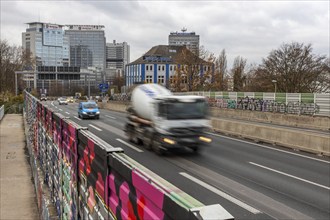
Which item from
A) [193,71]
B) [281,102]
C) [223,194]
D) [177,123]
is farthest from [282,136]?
[193,71]

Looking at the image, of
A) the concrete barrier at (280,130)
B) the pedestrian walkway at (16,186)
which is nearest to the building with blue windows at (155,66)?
the concrete barrier at (280,130)

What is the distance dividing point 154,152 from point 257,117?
69.6 ft

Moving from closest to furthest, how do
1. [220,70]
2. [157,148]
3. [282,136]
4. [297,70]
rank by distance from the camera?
[157,148] < [282,136] < [297,70] < [220,70]

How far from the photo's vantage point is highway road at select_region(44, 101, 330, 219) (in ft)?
27.0

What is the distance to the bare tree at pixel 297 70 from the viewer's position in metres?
52.0

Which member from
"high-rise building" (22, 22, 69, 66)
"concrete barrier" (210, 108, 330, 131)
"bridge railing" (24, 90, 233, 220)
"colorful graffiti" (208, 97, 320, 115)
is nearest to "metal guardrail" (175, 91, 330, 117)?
"colorful graffiti" (208, 97, 320, 115)

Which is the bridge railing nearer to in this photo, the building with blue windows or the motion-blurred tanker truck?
the motion-blurred tanker truck

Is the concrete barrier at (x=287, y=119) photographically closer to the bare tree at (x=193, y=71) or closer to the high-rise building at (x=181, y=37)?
the bare tree at (x=193, y=71)

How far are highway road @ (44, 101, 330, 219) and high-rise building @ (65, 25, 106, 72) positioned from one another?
512ft

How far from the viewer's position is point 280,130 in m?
18.8

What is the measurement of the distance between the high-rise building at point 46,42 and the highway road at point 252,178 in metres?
124

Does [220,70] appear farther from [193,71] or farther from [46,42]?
[46,42]

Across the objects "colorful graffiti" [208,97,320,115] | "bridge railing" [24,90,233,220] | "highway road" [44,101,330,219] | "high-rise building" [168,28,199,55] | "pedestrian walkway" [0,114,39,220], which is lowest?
"pedestrian walkway" [0,114,39,220]

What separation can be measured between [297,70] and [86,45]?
133166 millimetres
